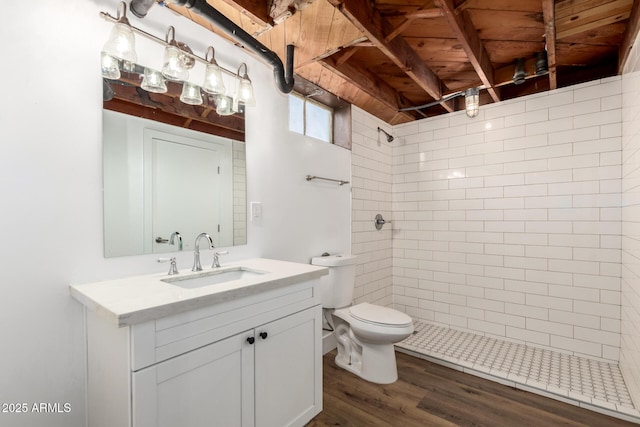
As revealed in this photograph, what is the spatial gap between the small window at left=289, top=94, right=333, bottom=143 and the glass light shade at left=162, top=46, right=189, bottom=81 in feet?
3.21

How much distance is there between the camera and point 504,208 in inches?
106

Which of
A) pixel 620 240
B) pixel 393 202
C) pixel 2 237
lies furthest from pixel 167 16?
pixel 620 240

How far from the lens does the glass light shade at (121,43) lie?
48.5 inches

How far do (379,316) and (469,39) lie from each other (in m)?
1.90

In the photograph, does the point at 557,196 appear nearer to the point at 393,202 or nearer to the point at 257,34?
the point at 393,202

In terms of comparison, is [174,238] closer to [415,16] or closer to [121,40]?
[121,40]

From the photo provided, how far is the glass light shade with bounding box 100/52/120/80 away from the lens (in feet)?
4.26

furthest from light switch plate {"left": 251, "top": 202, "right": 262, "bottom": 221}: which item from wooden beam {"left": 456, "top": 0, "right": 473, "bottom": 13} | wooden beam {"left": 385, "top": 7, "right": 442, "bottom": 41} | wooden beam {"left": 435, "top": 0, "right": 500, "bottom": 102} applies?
wooden beam {"left": 456, "top": 0, "right": 473, "bottom": 13}

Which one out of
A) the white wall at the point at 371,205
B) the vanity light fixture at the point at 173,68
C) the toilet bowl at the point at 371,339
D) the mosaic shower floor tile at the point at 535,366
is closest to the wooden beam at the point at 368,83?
the white wall at the point at 371,205

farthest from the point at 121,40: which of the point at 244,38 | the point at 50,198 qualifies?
the point at 50,198

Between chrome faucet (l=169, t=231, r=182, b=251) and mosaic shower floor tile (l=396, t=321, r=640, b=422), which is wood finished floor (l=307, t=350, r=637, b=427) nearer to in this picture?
mosaic shower floor tile (l=396, t=321, r=640, b=422)

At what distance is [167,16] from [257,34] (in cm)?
47

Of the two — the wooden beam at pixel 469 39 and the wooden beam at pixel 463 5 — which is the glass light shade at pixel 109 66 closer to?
the wooden beam at pixel 469 39

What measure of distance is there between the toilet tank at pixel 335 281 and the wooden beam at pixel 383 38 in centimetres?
148
